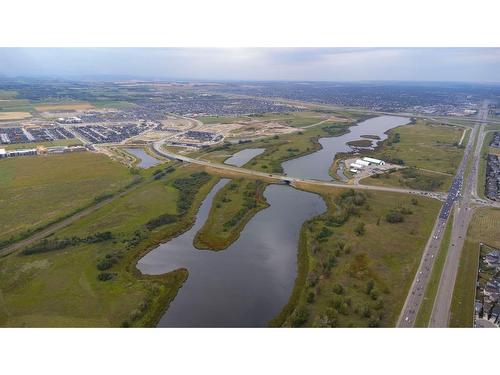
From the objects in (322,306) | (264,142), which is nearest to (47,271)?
(322,306)

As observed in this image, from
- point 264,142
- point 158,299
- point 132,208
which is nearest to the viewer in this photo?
point 158,299

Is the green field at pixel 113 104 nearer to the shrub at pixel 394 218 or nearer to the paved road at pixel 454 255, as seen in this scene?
the paved road at pixel 454 255

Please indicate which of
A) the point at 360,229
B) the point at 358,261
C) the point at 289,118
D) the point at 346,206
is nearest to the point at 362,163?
the point at 346,206

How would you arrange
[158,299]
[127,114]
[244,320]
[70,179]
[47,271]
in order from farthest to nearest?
[127,114], [70,179], [47,271], [158,299], [244,320]

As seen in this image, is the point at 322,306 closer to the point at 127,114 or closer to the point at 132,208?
the point at 132,208

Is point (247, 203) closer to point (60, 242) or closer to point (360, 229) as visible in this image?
point (360, 229)

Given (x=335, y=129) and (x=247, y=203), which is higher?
(x=335, y=129)

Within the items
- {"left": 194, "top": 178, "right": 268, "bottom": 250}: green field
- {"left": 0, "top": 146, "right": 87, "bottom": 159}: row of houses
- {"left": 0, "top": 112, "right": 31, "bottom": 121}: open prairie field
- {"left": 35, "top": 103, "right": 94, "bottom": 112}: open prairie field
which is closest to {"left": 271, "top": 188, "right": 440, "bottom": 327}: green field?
{"left": 194, "top": 178, "right": 268, "bottom": 250}: green field
